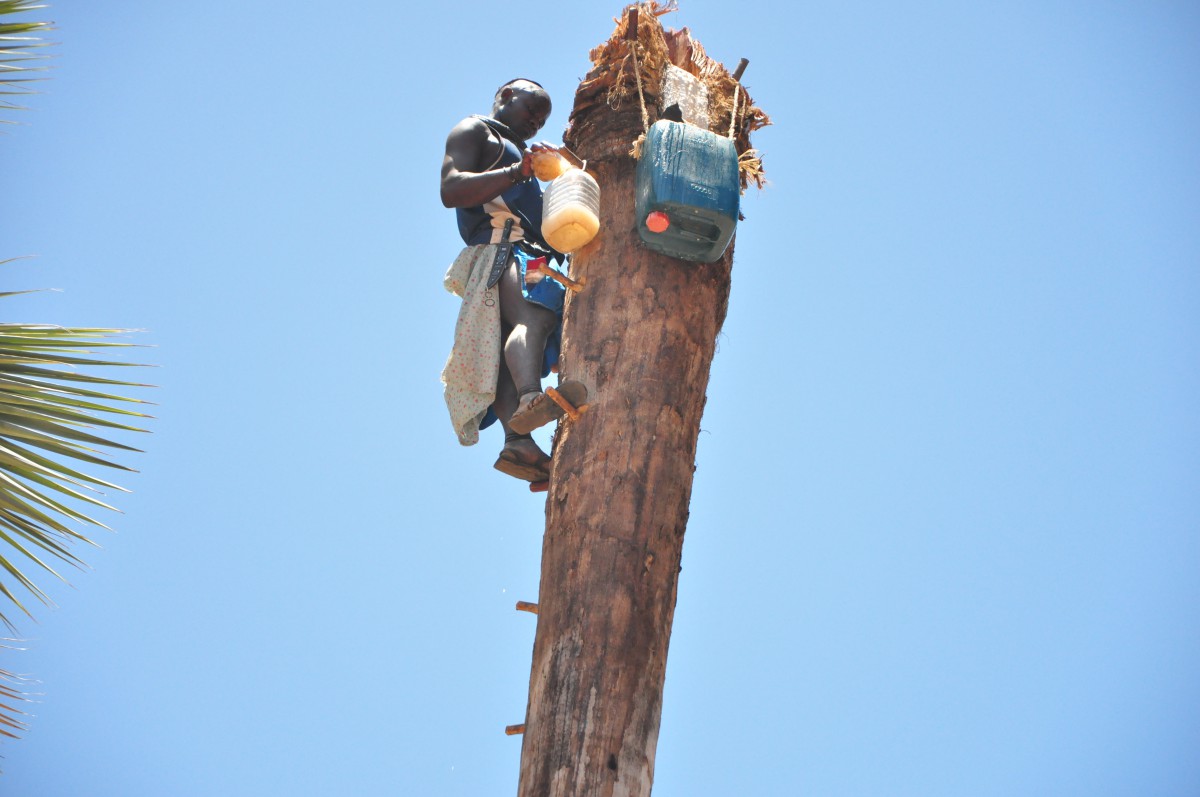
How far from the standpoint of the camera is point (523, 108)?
5.14 m

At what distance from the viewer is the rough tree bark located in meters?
3.28

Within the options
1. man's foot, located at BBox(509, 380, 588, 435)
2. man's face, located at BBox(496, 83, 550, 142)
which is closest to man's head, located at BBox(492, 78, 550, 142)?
man's face, located at BBox(496, 83, 550, 142)

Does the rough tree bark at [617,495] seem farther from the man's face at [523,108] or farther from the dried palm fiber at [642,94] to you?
the man's face at [523,108]

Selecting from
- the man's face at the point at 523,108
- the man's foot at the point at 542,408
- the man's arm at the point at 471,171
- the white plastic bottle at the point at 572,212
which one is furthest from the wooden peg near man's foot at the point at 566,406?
the man's face at the point at 523,108

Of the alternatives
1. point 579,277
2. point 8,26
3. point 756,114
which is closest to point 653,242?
point 579,277

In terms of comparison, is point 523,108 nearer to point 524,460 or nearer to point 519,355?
point 519,355

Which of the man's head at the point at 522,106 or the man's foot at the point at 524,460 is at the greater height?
the man's head at the point at 522,106

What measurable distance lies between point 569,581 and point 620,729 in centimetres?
45

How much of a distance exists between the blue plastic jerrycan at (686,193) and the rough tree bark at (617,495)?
0.22 feet

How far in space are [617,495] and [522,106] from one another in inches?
85.8

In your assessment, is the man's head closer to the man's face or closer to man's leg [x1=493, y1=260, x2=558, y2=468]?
the man's face

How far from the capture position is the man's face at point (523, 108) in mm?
5145

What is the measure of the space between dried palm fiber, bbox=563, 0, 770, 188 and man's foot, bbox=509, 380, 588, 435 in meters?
1.00

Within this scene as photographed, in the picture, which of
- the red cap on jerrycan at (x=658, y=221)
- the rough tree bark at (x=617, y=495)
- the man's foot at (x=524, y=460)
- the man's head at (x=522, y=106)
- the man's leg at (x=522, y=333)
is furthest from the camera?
the man's head at (x=522, y=106)
